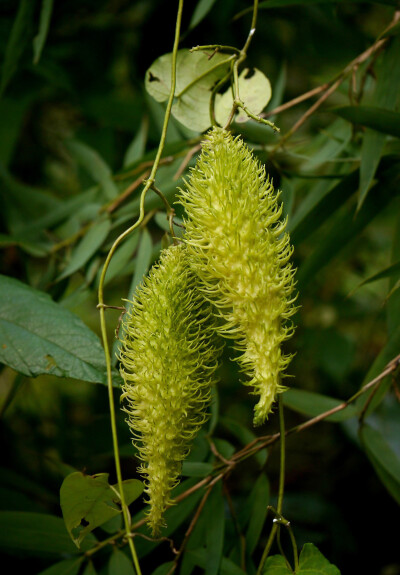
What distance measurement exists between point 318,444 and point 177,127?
109 centimetres

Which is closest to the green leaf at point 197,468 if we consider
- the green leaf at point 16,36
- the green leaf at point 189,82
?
the green leaf at point 189,82

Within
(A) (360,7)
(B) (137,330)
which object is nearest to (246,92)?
(B) (137,330)

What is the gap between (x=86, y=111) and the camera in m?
1.48

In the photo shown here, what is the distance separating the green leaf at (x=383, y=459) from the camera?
0.77 meters

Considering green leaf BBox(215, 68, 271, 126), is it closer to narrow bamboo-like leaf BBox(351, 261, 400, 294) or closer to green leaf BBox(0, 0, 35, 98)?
narrow bamboo-like leaf BBox(351, 261, 400, 294)

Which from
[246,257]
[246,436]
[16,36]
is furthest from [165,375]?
[16,36]

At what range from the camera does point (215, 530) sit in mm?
755

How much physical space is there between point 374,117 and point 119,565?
2.26 ft

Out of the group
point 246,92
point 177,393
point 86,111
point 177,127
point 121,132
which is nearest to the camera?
point 177,393

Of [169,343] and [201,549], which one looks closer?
[169,343]

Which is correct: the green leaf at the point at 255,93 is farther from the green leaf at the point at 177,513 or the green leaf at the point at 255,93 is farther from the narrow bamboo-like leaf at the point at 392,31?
the green leaf at the point at 177,513

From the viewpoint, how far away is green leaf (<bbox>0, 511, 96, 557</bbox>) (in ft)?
2.49

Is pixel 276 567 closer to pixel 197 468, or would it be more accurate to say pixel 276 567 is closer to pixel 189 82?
pixel 197 468

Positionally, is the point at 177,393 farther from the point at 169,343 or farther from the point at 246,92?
the point at 246,92
